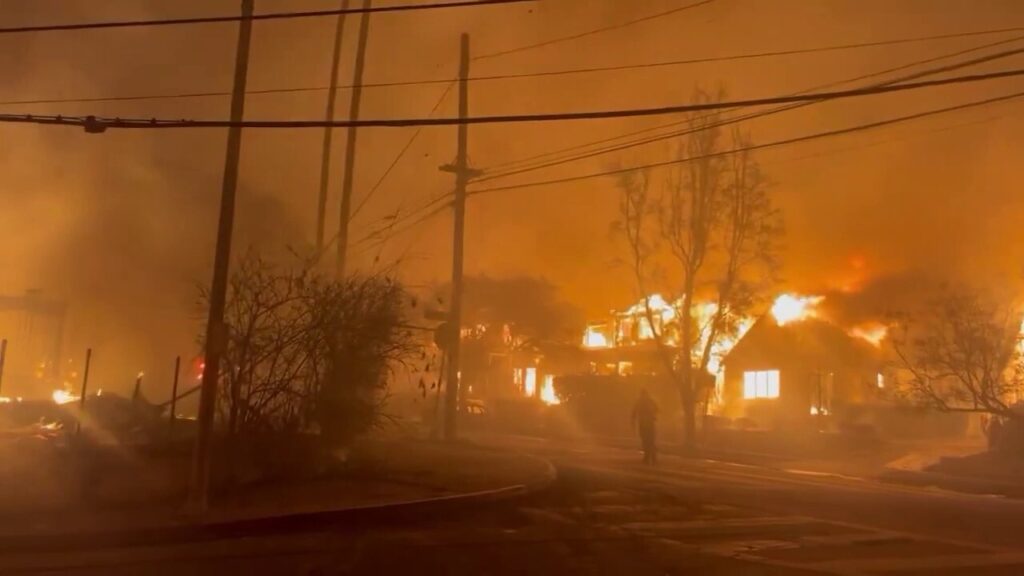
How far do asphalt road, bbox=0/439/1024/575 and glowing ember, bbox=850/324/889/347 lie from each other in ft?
96.3

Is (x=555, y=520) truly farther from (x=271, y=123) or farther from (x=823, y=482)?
(x=823, y=482)

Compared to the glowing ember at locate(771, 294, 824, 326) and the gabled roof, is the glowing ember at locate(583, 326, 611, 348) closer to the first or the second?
the glowing ember at locate(771, 294, 824, 326)

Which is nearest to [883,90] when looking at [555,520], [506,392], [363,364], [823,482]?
[555,520]

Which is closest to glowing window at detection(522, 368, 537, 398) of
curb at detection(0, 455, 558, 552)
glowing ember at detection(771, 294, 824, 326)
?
glowing ember at detection(771, 294, 824, 326)

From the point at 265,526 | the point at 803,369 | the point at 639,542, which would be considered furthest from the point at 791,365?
the point at 265,526

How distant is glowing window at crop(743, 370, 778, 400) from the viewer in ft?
148

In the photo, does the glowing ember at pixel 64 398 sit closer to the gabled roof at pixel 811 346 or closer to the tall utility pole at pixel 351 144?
the tall utility pole at pixel 351 144

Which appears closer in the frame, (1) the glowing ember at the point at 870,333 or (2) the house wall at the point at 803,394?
(2) the house wall at the point at 803,394

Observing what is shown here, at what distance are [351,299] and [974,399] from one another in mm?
18030

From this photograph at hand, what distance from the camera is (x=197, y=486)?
38.8 feet

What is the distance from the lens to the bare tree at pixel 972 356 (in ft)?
82.3

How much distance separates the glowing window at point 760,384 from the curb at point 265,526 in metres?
33.7

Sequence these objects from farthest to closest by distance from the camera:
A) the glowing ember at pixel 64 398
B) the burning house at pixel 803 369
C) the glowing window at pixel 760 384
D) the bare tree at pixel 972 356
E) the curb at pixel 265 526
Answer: the glowing window at pixel 760 384, the burning house at pixel 803 369, the glowing ember at pixel 64 398, the bare tree at pixel 972 356, the curb at pixel 265 526

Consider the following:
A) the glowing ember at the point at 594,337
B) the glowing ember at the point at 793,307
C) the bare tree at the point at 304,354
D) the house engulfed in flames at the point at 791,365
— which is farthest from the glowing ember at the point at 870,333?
the bare tree at the point at 304,354
